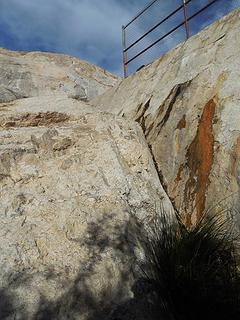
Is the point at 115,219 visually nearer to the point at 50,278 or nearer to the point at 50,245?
the point at 50,245

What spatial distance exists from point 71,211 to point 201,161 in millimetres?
1467

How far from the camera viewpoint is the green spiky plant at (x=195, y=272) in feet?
4.62

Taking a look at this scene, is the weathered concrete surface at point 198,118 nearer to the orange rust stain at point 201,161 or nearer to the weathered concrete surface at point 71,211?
the orange rust stain at point 201,161

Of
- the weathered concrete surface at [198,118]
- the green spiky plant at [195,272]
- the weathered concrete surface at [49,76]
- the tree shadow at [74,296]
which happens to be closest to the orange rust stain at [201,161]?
the weathered concrete surface at [198,118]

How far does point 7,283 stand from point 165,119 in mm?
2668

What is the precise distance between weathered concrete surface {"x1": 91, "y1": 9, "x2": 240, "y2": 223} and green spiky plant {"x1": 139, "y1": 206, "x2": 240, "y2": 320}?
0.43 meters

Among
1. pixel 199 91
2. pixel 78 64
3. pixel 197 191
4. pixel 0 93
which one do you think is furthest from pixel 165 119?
pixel 78 64

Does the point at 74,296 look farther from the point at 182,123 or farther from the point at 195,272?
the point at 182,123

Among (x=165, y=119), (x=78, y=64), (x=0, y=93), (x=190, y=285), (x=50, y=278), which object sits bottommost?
(x=190, y=285)

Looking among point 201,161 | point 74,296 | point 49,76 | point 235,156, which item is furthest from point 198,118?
point 49,76

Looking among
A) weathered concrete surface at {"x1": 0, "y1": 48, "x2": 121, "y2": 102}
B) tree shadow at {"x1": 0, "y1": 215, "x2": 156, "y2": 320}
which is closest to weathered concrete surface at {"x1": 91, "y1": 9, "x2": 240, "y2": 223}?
tree shadow at {"x1": 0, "y1": 215, "x2": 156, "y2": 320}

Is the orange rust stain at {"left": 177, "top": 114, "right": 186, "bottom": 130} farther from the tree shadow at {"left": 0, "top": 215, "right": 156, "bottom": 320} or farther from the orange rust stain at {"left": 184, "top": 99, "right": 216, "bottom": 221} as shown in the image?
the tree shadow at {"left": 0, "top": 215, "right": 156, "bottom": 320}

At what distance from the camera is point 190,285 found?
149 cm

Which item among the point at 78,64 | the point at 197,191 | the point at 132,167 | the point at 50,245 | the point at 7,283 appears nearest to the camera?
the point at 7,283
